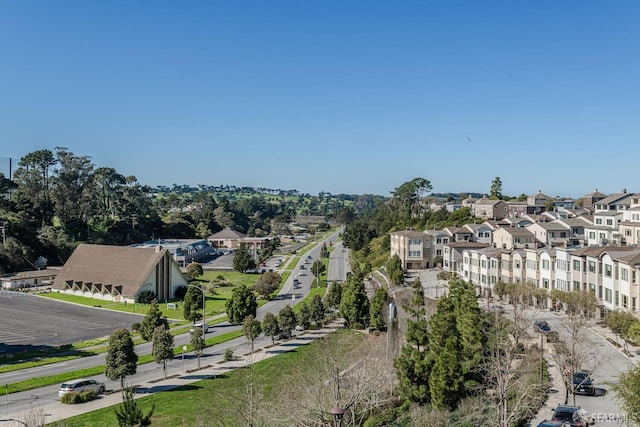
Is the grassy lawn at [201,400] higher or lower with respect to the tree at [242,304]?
lower

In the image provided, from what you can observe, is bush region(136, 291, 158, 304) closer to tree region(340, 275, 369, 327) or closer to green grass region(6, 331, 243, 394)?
green grass region(6, 331, 243, 394)

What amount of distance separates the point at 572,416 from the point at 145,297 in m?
46.7

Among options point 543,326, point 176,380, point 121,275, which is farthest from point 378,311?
point 121,275

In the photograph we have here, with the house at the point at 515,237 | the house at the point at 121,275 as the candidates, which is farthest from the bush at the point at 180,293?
the house at the point at 515,237

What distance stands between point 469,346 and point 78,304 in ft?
146

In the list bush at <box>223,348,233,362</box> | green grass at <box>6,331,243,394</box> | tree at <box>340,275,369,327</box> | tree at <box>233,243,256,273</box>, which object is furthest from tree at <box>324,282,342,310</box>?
tree at <box>233,243,256,273</box>

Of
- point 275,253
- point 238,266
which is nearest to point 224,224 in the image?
point 275,253

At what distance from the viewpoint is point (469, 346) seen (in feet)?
96.1

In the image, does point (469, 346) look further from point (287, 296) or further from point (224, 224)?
point (224, 224)

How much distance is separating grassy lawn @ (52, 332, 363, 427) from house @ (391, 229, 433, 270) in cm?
4278

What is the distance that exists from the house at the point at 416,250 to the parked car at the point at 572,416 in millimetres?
51702

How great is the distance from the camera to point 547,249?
167ft

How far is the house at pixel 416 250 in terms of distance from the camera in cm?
7462

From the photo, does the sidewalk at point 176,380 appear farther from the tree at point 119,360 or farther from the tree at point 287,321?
the tree at point 119,360
